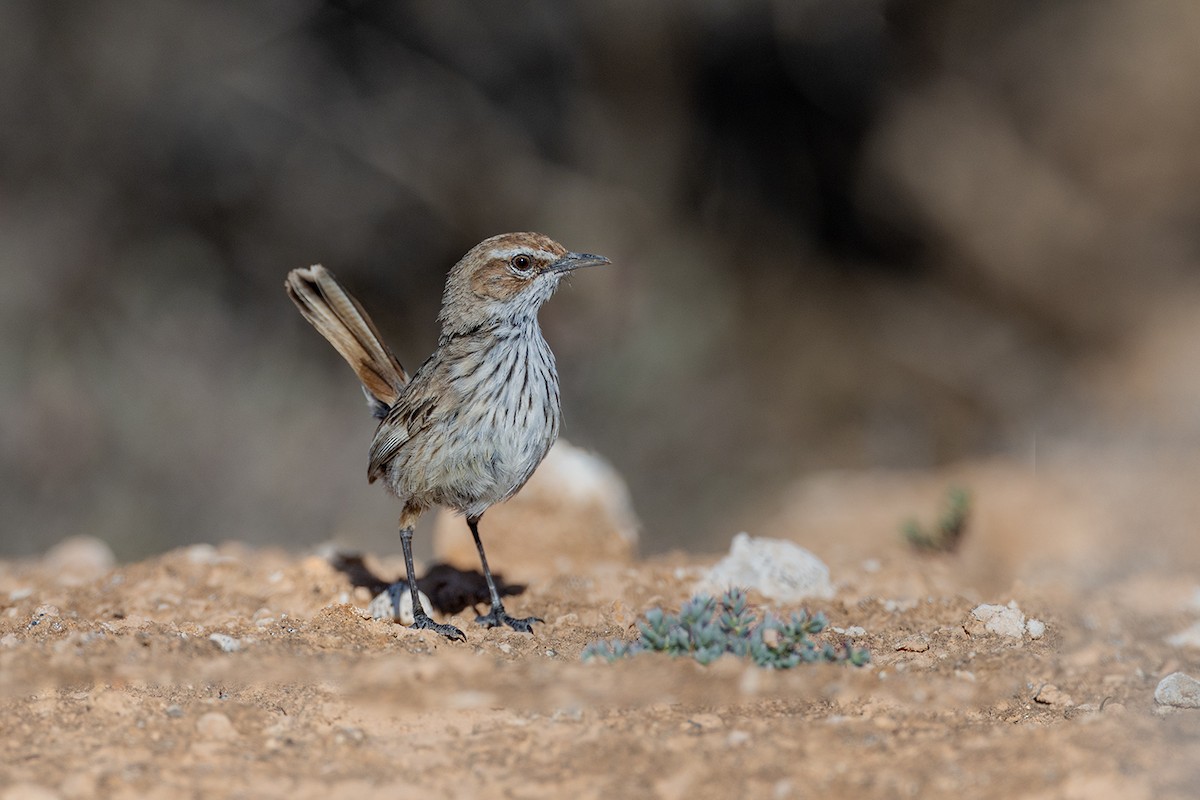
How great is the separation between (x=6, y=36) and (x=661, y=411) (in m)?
7.43

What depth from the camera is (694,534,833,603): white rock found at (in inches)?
246

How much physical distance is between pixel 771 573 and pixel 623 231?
23.8 feet

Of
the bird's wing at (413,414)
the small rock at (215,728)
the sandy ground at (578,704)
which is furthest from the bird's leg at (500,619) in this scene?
the small rock at (215,728)

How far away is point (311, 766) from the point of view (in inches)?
146

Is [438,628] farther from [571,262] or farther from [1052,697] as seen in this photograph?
[1052,697]

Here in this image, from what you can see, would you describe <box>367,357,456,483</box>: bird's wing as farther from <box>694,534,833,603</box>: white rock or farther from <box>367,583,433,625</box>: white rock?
<box>694,534,833,603</box>: white rock

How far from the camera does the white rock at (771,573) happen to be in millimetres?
6238

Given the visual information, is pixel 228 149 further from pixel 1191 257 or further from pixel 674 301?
pixel 1191 257

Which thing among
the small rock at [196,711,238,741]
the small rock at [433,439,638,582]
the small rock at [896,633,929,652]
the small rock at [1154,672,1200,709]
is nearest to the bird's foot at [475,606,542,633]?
the small rock at [433,439,638,582]

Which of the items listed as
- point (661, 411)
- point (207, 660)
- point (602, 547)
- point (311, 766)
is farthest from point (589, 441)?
point (311, 766)

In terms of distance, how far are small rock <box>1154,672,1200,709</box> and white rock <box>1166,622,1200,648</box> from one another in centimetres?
104

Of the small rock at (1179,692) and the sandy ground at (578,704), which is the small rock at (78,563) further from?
the small rock at (1179,692)

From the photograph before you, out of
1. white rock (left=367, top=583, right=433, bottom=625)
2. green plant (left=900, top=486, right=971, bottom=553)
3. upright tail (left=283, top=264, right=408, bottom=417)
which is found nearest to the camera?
white rock (left=367, top=583, right=433, bottom=625)

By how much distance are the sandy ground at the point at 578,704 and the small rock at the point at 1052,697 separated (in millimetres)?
17
